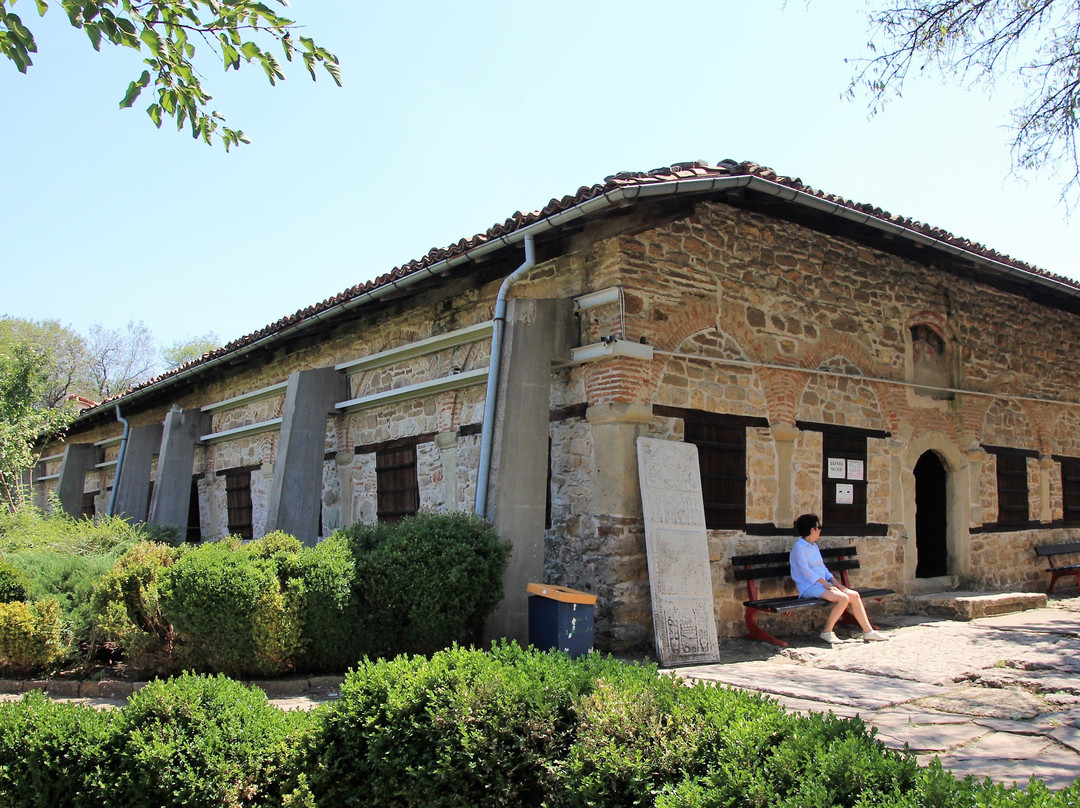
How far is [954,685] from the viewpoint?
6133mm

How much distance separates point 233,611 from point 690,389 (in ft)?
14.4

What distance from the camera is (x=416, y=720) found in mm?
3992

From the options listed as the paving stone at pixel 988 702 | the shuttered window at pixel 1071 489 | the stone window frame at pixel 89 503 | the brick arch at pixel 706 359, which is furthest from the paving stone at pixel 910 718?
the stone window frame at pixel 89 503

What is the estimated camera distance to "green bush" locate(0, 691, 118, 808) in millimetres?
4325

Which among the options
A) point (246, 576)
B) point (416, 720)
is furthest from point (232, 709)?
point (246, 576)

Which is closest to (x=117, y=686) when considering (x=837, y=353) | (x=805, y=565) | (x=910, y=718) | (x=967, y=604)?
(x=910, y=718)

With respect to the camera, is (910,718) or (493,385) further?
(493,385)

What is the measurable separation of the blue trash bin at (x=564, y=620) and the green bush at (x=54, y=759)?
309 cm

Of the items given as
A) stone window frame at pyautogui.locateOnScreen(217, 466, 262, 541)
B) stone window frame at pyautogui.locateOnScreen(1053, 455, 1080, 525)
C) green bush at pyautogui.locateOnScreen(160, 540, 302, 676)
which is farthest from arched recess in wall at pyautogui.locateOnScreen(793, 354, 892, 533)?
stone window frame at pyautogui.locateOnScreen(217, 466, 262, 541)

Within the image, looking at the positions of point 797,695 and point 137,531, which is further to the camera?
point 137,531

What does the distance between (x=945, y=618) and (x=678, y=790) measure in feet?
24.7

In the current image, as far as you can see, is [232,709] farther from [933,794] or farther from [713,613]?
[713,613]

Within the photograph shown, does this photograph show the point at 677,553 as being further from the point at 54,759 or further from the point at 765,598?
the point at 54,759

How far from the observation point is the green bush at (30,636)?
6.85 metres
